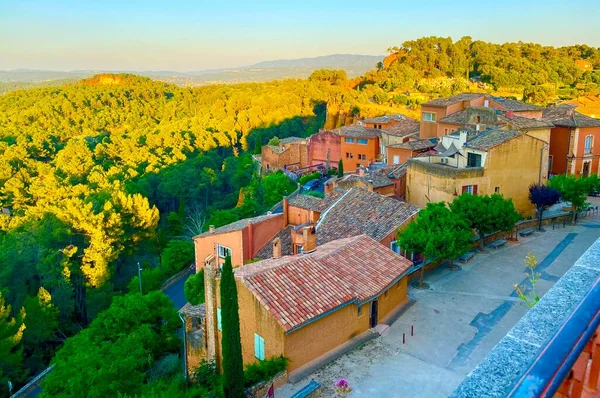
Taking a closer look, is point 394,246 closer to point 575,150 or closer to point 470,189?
point 470,189

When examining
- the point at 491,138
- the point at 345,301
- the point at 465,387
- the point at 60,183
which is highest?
the point at 465,387

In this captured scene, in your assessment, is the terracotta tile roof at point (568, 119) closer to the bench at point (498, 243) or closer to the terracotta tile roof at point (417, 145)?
the terracotta tile roof at point (417, 145)

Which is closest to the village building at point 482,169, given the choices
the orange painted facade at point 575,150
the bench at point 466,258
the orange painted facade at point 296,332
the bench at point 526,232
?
the bench at point 526,232

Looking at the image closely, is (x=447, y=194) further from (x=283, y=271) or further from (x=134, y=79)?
(x=134, y=79)

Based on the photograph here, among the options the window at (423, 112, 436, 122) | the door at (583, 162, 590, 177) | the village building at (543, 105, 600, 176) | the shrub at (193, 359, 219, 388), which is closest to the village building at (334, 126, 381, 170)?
the window at (423, 112, 436, 122)

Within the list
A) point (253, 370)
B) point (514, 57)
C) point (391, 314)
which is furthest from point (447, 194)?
point (514, 57)

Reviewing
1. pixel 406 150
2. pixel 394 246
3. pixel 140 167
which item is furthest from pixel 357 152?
pixel 140 167

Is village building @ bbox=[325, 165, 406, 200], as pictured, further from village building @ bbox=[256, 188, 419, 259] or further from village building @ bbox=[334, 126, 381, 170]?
village building @ bbox=[334, 126, 381, 170]
